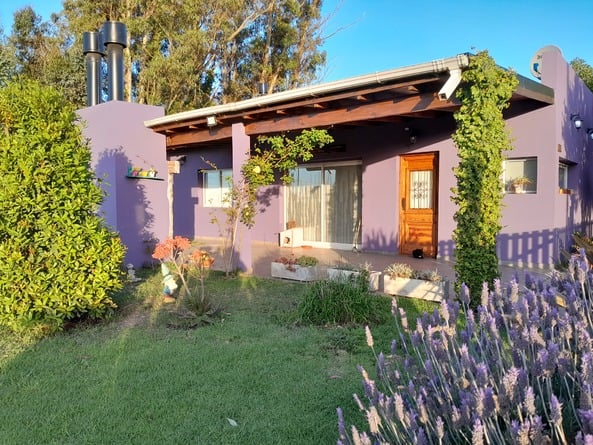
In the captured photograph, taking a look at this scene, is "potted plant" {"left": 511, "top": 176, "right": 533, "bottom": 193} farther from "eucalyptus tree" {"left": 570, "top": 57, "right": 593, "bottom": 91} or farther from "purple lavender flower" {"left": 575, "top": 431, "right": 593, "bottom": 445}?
"eucalyptus tree" {"left": 570, "top": 57, "right": 593, "bottom": 91}

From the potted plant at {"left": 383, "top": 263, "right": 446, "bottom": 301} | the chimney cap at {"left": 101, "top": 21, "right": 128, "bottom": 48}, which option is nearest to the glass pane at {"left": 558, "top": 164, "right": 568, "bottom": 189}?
the potted plant at {"left": 383, "top": 263, "right": 446, "bottom": 301}

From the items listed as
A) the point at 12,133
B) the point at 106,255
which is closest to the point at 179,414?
the point at 106,255

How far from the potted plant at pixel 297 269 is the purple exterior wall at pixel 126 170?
9.62 feet

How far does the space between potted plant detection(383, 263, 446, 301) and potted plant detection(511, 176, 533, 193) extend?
3.19 meters

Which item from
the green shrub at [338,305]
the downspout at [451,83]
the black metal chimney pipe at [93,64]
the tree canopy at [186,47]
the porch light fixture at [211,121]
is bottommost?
the green shrub at [338,305]

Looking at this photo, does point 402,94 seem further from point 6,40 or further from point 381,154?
point 6,40

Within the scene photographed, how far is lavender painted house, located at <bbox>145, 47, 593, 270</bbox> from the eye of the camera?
686 cm

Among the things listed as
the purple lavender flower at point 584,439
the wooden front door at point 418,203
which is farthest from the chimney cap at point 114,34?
the purple lavender flower at point 584,439

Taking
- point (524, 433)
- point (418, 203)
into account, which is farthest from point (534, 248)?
point (524, 433)

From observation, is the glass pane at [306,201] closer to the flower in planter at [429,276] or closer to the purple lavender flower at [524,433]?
the flower in planter at [429,276]

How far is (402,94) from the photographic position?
21.6 ft

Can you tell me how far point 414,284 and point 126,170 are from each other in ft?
19.4

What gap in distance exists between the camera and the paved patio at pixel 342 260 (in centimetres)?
807

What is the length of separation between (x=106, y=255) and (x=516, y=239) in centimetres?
708
